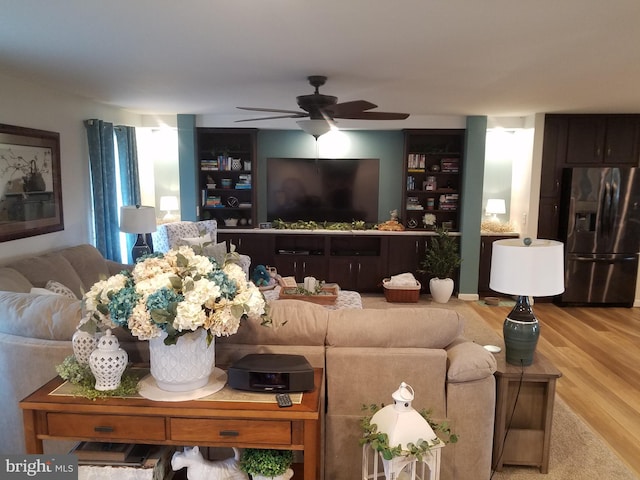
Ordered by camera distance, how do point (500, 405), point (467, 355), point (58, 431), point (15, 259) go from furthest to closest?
1. point (15, 259)
2. point (500, 405)
3. point (467, 355)
4. point (58, 431)

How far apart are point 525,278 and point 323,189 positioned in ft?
15.2

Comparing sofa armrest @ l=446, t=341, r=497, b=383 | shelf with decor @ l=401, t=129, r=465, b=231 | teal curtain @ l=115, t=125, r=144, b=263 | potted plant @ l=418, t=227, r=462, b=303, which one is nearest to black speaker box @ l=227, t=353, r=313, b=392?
sofa armrest @ l=446, t=341, r=497, b=383

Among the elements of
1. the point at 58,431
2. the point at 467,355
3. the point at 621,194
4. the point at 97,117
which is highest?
the point at 97,117

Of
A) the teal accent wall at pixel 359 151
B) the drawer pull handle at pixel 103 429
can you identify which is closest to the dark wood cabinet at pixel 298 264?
the teal accent wall at pixel 359 151

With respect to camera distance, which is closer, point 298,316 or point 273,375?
point 273,375

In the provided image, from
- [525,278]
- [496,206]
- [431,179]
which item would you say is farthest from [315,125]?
[496,206]

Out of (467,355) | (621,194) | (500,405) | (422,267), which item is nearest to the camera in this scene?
(467,355)

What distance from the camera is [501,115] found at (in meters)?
6.27

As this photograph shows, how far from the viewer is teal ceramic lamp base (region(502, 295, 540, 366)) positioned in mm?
2580

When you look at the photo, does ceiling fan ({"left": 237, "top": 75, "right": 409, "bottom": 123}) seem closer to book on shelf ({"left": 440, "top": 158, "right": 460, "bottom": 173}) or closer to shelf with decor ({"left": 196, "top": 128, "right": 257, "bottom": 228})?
shelf with decor ({"left": 196, "top": 128, "right": 257, "bottom": 228})

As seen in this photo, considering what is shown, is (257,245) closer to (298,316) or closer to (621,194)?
(298,316)

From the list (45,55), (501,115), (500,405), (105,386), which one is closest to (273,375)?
(105,386)

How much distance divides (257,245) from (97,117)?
2.60m

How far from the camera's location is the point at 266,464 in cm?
193
